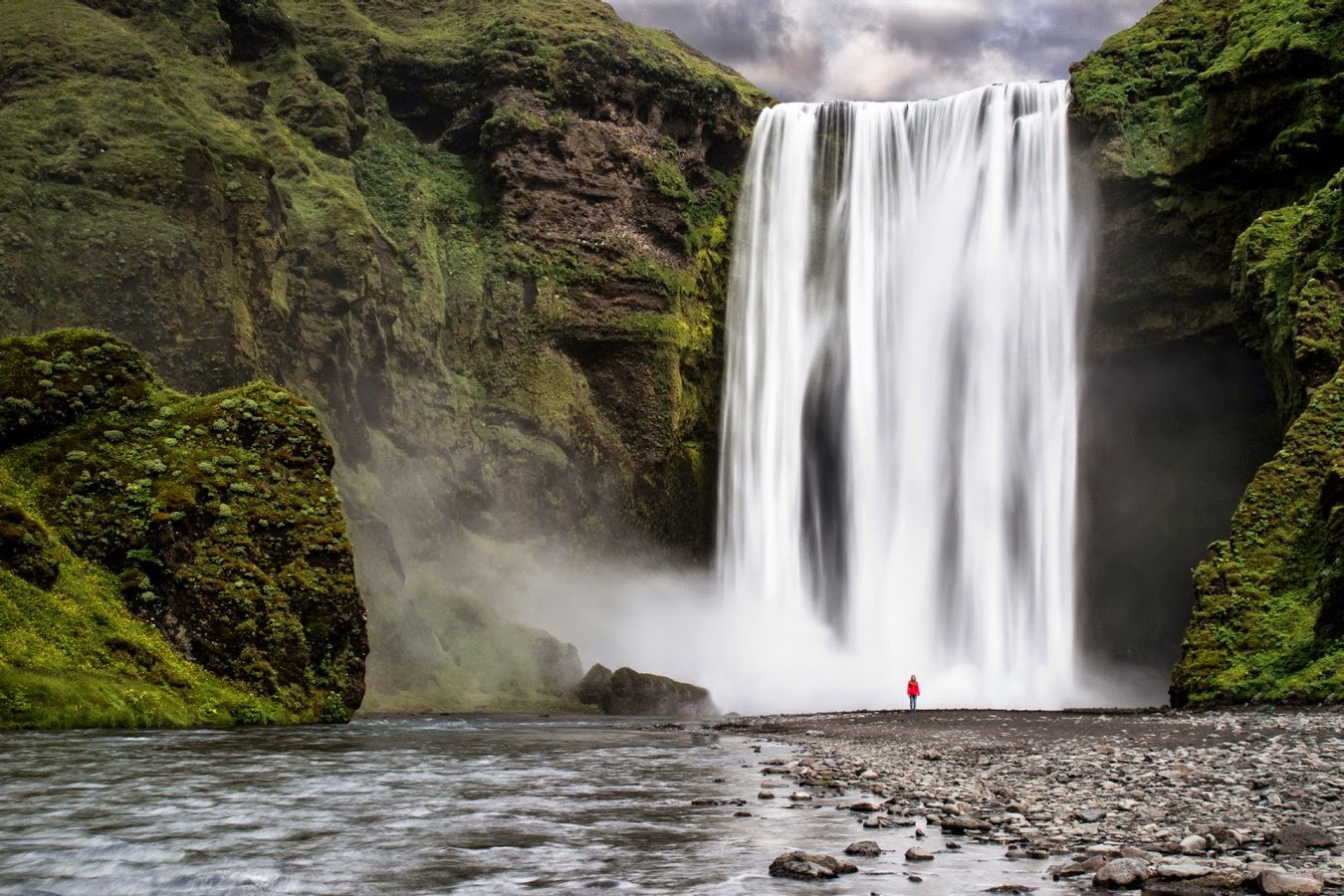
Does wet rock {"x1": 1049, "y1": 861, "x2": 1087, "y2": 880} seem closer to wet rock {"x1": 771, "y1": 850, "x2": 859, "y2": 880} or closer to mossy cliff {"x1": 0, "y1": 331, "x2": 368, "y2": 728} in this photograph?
wet rock {"x1": 771, "y1": 850, "x2": 859, "y2": 880}

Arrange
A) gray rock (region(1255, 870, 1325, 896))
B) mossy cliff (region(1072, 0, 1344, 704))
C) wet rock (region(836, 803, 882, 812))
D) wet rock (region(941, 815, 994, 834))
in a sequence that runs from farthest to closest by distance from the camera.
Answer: mossy cliff (region(1072, 0, 1344, 704))
wet rock (region(836, 803, 882, 812))
wet rock (region(941, 815, 994, 834))
gray rock (region(1255, 870, 1325, 896))

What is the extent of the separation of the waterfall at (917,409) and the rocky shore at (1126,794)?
83.1 feet

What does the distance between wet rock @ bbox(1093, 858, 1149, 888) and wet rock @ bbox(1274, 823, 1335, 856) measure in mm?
1320

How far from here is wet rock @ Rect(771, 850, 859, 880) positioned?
8086 millimetres

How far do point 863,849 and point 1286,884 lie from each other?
10.4 ft

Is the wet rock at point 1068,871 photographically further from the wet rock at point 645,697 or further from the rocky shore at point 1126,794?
the wet rock at point 645,697

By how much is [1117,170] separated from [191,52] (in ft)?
138

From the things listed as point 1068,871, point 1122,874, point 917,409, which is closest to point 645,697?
point 917,409

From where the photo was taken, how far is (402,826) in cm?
1062

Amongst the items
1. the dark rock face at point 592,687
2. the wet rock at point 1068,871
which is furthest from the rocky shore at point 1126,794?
the dark rock face at point 592,687

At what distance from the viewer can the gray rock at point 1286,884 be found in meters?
6.50

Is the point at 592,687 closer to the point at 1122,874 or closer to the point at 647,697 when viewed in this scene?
the point at 647,697

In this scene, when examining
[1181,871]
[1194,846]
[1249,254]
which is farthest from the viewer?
[1249,254]

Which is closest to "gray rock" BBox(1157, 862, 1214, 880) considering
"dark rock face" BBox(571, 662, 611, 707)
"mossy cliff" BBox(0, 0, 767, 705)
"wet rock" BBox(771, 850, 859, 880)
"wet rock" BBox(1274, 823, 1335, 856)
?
"wet rock" BBox(1274, 823, 1335, 856)
